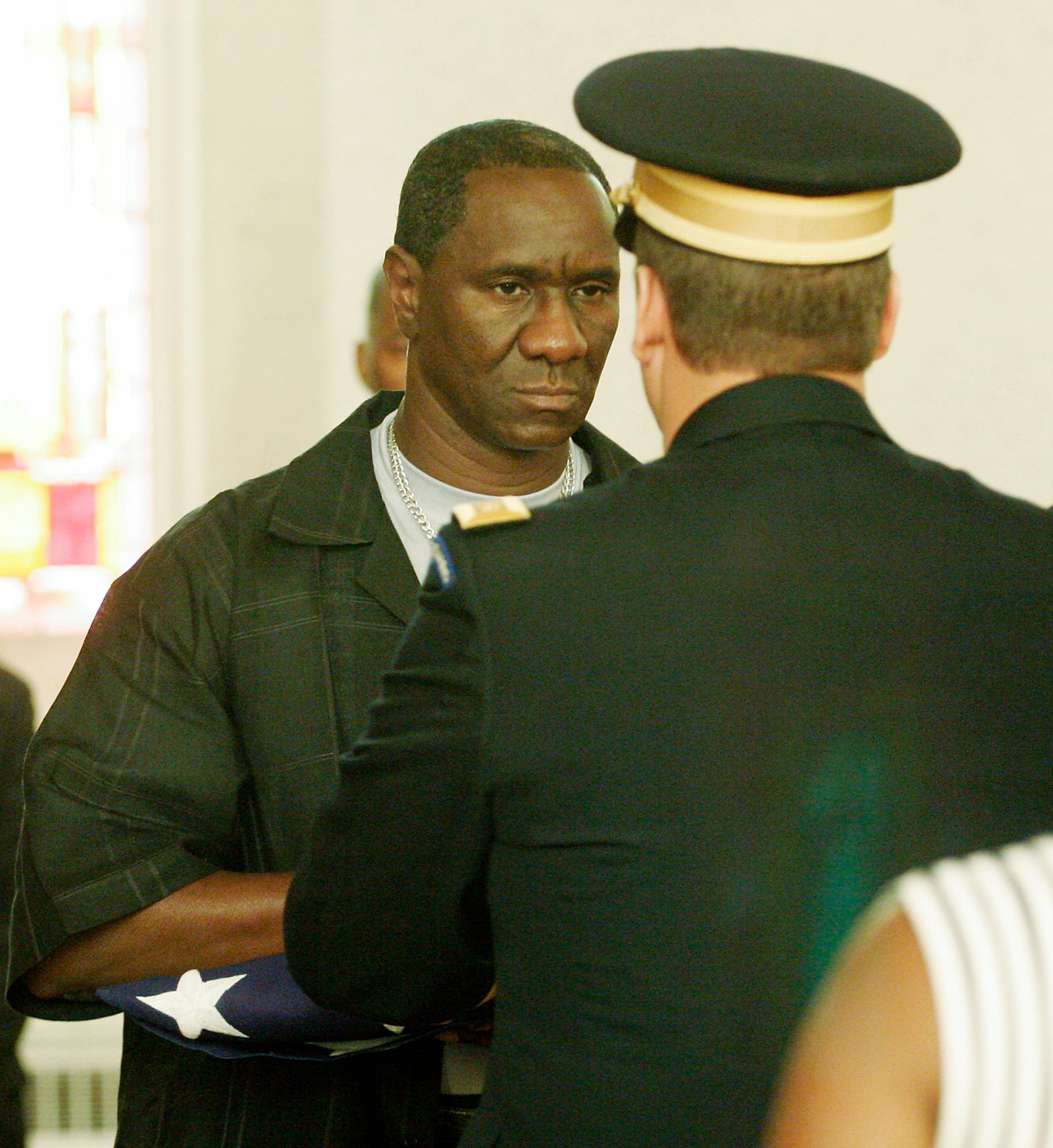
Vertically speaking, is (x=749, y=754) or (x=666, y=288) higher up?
(x=666, y=288)

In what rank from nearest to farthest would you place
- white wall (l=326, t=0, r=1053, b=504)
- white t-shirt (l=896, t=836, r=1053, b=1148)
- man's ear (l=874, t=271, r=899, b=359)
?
white t-shirt (l=896, t=836, r=1053, b=1148) → man's ear (l=874, t=271, r=899, b=359) → white wall (l=326, t=0, r=1053, b=504)

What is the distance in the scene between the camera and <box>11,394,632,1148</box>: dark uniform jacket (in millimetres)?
1511

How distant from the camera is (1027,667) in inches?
41.5

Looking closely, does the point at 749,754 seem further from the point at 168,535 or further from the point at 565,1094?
the point at 168,535

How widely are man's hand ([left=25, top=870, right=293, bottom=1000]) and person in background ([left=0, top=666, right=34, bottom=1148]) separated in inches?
36.7

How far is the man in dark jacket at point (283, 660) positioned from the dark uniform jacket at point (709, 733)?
0.49 m

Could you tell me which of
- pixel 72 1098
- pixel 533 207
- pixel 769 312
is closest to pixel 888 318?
pixel 769 312

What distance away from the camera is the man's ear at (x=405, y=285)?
171 centimetres

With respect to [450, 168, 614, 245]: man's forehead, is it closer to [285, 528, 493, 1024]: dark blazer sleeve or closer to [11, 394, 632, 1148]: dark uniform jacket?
[11, 394, 632, 1148]: dark uniform jacket

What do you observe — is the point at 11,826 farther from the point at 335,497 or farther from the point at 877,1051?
the point at 877,1051

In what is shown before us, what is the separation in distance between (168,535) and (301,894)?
61 cm

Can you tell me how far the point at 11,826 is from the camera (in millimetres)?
2473

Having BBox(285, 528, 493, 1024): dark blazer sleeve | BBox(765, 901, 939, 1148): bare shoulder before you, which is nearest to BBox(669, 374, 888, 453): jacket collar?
BBox(285, 528, 493, 1024): dark blazer sleeve

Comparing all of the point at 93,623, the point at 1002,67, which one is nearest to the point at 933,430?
the point at 1002,67
